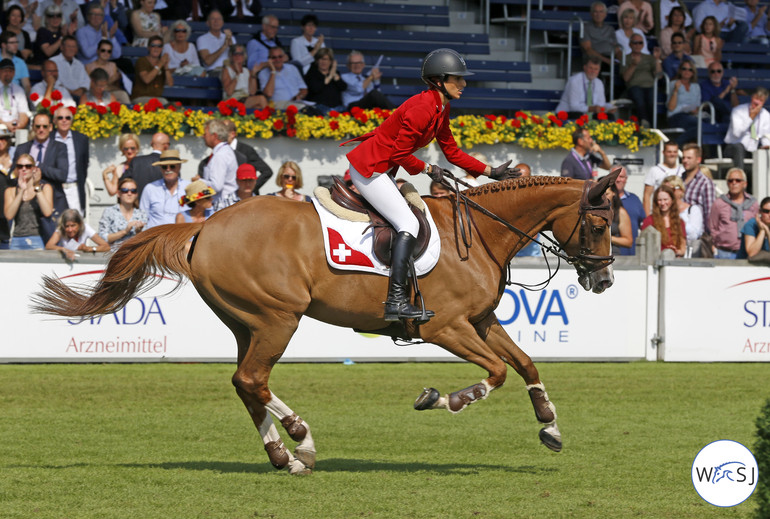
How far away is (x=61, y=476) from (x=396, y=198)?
112 inches

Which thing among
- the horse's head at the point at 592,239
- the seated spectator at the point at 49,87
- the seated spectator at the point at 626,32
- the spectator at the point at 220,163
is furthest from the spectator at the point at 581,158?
the horse's head at the point at 592,239

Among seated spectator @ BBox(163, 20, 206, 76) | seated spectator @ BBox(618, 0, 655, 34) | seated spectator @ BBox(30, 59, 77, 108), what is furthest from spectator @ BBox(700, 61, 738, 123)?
seated spectator @ BBox(30, 59, 77, 108)

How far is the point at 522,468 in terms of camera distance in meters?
8.05

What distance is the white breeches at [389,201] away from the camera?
7.88 meters

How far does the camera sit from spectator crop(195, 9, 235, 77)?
18234 millimetres

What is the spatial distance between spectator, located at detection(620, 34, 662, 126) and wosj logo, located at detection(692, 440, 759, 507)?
604 inches

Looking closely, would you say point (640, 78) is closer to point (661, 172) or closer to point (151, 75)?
point (661, 172)

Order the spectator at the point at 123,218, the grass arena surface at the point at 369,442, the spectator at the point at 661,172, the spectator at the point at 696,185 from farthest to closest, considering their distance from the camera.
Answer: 1. the spectator at the point at 661,172
2. the spectator at the point at 696,185
3. the spectator at the point at 123,218
4. the grass arena surface at the point at 369,442

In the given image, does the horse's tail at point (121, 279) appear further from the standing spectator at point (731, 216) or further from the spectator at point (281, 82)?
the spectator at point (281, 82)

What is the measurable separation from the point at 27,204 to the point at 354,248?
7.07 meters

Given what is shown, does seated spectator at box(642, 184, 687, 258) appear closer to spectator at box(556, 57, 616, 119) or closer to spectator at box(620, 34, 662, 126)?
spectator at box(556, 57, 616, 119)

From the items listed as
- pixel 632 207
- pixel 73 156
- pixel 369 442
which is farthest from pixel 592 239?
pixel 73 156

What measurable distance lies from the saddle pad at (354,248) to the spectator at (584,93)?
12.0 m

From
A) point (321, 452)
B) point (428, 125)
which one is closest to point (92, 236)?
point (321, 452)
